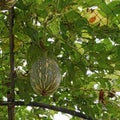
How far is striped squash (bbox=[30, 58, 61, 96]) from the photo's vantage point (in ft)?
5.29

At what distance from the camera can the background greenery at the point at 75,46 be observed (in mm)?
1684

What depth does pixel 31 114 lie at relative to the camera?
2.84 meters

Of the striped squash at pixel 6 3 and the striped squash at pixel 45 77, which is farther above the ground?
the striped squash at pixel 6 3

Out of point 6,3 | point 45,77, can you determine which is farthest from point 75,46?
point 6,3

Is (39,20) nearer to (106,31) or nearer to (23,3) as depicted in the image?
(23,3)

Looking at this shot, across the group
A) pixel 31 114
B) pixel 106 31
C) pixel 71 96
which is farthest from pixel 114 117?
pixel 106 31

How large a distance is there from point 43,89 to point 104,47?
43 cm

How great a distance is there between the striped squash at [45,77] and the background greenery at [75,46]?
0.11 m

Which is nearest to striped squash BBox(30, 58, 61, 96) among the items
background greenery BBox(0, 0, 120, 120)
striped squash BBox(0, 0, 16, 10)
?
background greenery BBox(0, 0, 120, 120)

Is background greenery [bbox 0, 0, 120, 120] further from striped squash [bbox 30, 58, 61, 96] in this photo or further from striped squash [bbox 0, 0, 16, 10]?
striped squash [bbox 0, 0, 16, 10]

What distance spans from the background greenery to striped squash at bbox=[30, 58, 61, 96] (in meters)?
0.11

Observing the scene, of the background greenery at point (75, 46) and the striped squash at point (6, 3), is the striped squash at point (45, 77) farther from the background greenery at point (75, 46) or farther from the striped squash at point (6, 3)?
the striped squash at point (6, 3)

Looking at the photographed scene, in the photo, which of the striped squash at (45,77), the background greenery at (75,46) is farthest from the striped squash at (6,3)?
the striped squash at (45,77)

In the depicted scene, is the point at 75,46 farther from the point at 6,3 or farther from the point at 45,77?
the point at 6,3
